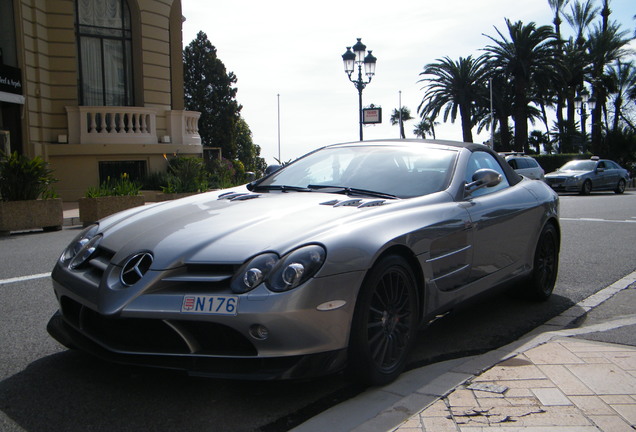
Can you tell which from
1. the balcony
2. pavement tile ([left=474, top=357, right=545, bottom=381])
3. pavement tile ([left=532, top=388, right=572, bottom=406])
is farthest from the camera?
the balcony

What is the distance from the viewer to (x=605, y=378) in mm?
3398

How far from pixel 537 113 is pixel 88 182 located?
4766cm

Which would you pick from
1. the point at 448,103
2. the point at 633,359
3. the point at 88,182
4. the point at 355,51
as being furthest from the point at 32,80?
the point at 448,103

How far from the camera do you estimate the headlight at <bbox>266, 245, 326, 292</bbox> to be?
2998 mm

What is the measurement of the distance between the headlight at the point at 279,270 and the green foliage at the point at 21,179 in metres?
9.68

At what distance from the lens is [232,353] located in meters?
3.00

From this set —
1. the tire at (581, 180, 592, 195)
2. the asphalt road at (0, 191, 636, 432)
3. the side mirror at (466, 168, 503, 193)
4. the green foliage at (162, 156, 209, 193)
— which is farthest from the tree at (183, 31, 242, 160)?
the side mirror at (466, 168, 503, 193)

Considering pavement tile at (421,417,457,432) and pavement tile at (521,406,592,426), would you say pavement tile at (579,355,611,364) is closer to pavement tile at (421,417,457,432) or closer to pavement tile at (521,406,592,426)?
pavement tile at (521,406,592,426)

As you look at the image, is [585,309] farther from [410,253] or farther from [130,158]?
[130,158]

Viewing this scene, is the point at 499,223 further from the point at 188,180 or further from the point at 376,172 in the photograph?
the point at 188,180

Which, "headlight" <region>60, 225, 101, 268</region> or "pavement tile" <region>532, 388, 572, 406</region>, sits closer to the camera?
"pavement tile" <region>532, 388, 572, 406</region>

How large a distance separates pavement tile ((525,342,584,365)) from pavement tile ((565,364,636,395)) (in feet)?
0.33

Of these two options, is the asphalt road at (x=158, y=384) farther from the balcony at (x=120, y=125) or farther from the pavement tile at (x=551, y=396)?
the balcony at (x=120, y=125)

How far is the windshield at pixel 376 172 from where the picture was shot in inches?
172
